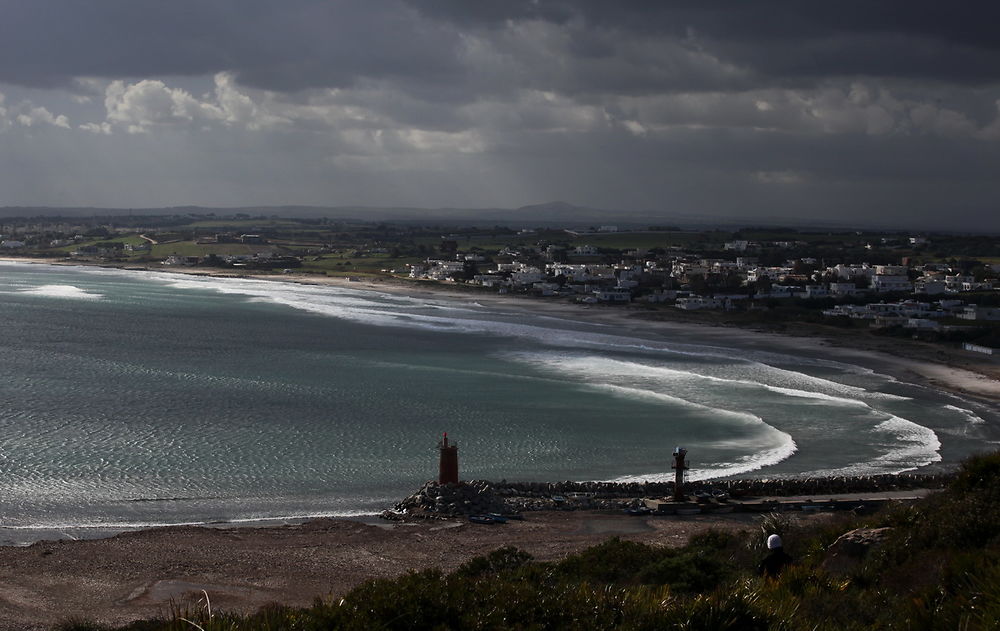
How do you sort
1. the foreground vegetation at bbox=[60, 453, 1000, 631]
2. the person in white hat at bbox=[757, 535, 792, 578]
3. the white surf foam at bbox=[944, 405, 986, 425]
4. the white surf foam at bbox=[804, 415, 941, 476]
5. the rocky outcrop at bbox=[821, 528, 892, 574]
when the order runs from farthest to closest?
the white surf foam at bbox=[944, 405, 986, 425], the white surf foam at bbox=[804, 415, 941, 476], the rocky outcrop at bbox=[821, 528, 892, 574], the person in white hat at bbox=[757, 535, 792, 578], the foreground vegetation at bbox=[60, 453, 1000, 631]

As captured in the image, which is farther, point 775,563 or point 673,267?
point 673,267

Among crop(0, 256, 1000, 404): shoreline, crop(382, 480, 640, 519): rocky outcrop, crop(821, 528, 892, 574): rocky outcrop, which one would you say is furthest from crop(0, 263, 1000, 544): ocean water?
crop(821, 528, 892, 574): rocky outcrop

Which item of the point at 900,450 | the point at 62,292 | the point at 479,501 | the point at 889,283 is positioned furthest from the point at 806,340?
the point at 62,292

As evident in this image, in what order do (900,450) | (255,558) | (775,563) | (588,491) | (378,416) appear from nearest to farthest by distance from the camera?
(775,563) < (255,558) < (588,491) < (900,450) < (378,416)

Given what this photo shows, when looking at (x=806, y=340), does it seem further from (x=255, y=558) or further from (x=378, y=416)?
(x=255, y=558)

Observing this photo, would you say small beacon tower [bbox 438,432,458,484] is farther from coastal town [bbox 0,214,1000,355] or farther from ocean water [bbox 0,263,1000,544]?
coastal town [bbox 0,214,1000,355]

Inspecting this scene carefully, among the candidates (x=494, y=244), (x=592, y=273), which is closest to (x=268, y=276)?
(x=592, y=273)
